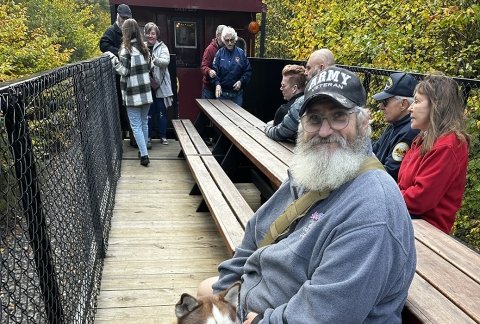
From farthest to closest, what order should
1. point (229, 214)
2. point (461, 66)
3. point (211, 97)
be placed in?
point (211, 97), point (461, 66), point (229, 214)

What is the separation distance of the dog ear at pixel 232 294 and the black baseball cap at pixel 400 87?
6.26 ft

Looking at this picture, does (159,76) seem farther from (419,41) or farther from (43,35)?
(43,35)

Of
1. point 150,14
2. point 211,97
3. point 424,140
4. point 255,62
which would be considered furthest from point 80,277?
point 150,14

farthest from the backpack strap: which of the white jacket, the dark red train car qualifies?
the dark red train car

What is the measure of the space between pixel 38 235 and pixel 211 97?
5.96 metres

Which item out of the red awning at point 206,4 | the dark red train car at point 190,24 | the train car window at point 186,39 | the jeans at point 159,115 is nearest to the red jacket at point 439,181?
the jeans at point 159,115

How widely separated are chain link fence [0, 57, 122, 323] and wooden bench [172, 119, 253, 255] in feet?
3.17

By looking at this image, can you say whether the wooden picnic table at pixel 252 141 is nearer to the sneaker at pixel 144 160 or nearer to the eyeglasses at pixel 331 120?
the sneaker at pixel 144 160

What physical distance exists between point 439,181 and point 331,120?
112cm

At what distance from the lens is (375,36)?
6.87m

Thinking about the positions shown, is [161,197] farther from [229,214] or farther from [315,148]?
[315,148]

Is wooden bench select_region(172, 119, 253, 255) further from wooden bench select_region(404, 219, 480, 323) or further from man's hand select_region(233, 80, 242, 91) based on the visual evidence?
man's hand select_region(233, 80, 242, 91)

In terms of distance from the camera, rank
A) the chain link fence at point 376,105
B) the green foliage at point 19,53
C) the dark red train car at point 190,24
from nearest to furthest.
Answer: the chain link fence at point 376,105, the dark red train car at point 190,24, the green foliage at point 19,53

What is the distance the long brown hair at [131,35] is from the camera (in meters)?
5.42
